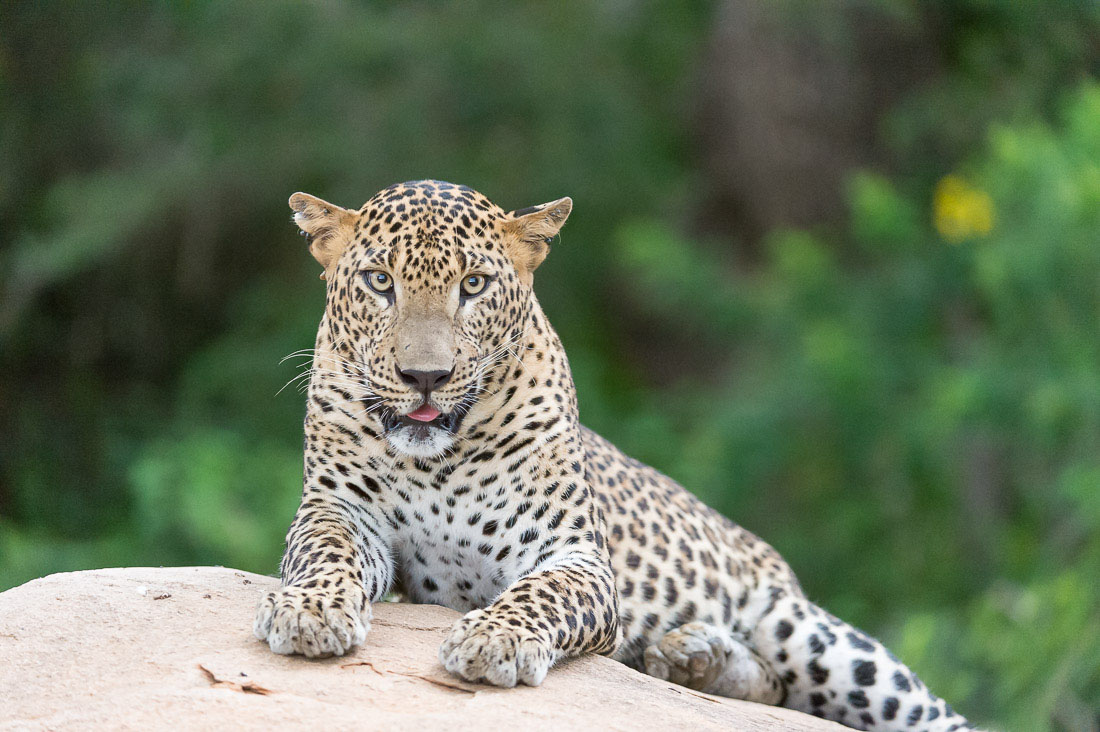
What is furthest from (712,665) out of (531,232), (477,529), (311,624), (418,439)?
(311,624)

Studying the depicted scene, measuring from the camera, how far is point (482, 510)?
5863 millimetres

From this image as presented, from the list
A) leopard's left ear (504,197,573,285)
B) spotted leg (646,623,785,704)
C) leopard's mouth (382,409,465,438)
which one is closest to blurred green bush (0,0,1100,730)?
spotted leg (646,623,785,704)

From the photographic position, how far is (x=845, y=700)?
6.71m

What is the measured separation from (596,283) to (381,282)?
12.6 meters

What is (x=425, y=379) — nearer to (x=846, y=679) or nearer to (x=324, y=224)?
(x=324, y=224)

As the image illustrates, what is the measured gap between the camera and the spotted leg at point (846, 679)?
666cm

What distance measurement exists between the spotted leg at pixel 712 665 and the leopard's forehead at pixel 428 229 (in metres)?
2.10

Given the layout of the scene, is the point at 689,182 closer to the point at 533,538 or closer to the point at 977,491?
the point at 977,491

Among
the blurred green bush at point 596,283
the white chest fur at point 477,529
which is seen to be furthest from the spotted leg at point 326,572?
the blurred green bush at point 596,283

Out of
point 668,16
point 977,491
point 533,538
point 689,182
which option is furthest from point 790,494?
point 533,538

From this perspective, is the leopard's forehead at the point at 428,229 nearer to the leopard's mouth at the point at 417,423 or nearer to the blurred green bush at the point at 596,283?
the leopard's mouth at the point at 417,423

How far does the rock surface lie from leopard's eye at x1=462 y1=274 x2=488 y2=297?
1389mm

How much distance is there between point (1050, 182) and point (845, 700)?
6.51 metres

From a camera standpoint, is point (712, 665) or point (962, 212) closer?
point (712, 665)
